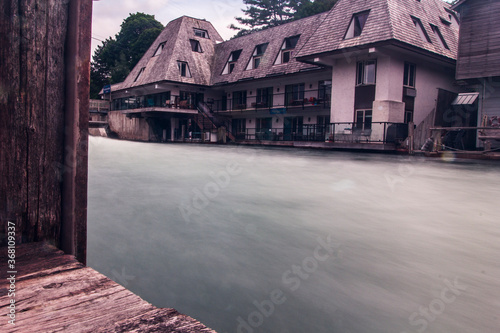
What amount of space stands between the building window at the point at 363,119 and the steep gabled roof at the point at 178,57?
16750mm

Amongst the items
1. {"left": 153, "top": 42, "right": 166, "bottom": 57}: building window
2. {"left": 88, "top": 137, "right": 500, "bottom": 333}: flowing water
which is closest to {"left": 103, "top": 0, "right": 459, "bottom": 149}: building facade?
{"left": 153, "top": 42, "right": 166, "bottom": 57}: building window

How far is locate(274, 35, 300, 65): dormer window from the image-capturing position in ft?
97.2

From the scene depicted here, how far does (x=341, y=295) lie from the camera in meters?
3.17

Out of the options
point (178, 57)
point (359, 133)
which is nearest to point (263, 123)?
point (178, 57)

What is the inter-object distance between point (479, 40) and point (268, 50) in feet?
51.6

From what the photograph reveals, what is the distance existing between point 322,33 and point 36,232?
23416 mm

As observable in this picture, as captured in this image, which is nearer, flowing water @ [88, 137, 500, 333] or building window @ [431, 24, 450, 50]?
flowing water @ [88, 137, 500, 333]

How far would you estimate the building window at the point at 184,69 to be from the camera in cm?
3414

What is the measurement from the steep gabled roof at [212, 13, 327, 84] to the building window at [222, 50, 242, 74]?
0.28 metres

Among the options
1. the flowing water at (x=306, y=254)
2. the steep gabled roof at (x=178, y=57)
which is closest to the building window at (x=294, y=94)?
the steep gabled roof at (x=178, y=57)

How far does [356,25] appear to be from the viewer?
2230 centimetres

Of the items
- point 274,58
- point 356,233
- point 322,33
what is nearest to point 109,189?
point 356,233
